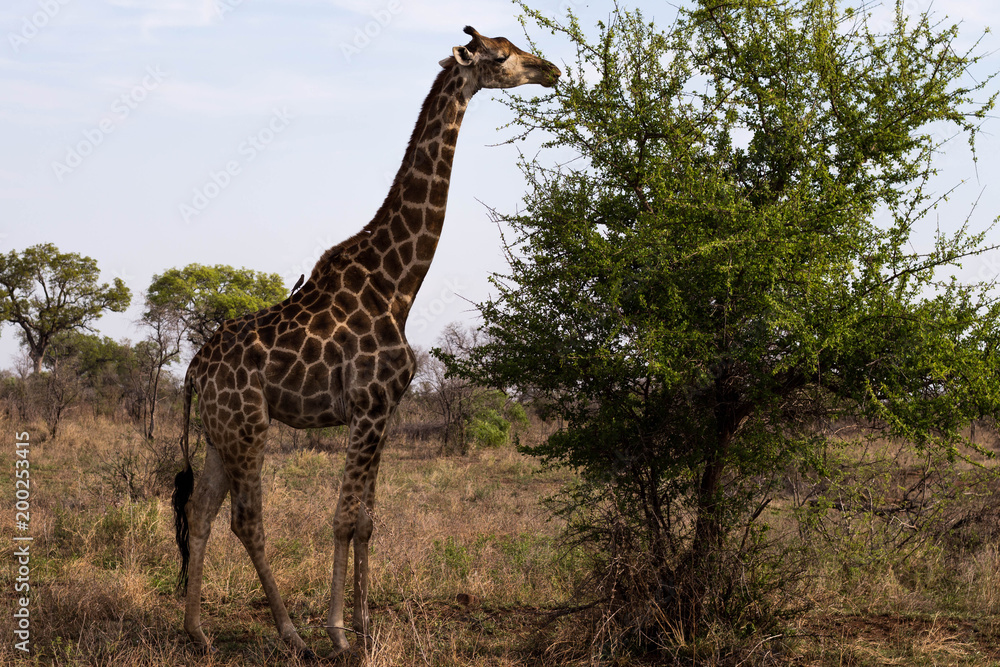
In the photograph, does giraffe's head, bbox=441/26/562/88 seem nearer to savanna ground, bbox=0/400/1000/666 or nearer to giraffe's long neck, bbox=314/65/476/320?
giraffe's long neck, bbox=314/65/476/320

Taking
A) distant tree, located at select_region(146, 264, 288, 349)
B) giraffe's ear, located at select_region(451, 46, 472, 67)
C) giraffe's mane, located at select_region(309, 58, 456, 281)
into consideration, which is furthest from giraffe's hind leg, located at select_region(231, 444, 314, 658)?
distant tree, located at select_region(146, 264, 288, 349)

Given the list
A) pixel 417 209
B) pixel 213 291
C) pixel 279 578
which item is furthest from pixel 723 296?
pixel 213 291

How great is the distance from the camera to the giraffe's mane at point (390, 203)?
6250 millimetres

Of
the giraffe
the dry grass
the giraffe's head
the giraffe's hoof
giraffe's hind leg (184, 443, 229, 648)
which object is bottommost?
the giraffe's hoof

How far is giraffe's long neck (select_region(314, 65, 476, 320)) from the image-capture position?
618 centimetres

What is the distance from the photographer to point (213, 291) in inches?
993

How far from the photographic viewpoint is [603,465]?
19.8 feet

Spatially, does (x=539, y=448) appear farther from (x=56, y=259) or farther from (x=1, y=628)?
(x=56, y=259)

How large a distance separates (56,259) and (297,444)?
17.9m

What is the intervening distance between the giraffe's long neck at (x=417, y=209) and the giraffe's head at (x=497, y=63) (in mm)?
106

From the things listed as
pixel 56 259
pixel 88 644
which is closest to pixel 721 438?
pixel 88 644

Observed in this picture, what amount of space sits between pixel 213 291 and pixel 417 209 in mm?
20741

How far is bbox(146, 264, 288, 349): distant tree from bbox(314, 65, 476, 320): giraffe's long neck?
17642 mm

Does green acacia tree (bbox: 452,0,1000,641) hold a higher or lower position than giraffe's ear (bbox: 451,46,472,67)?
lower
